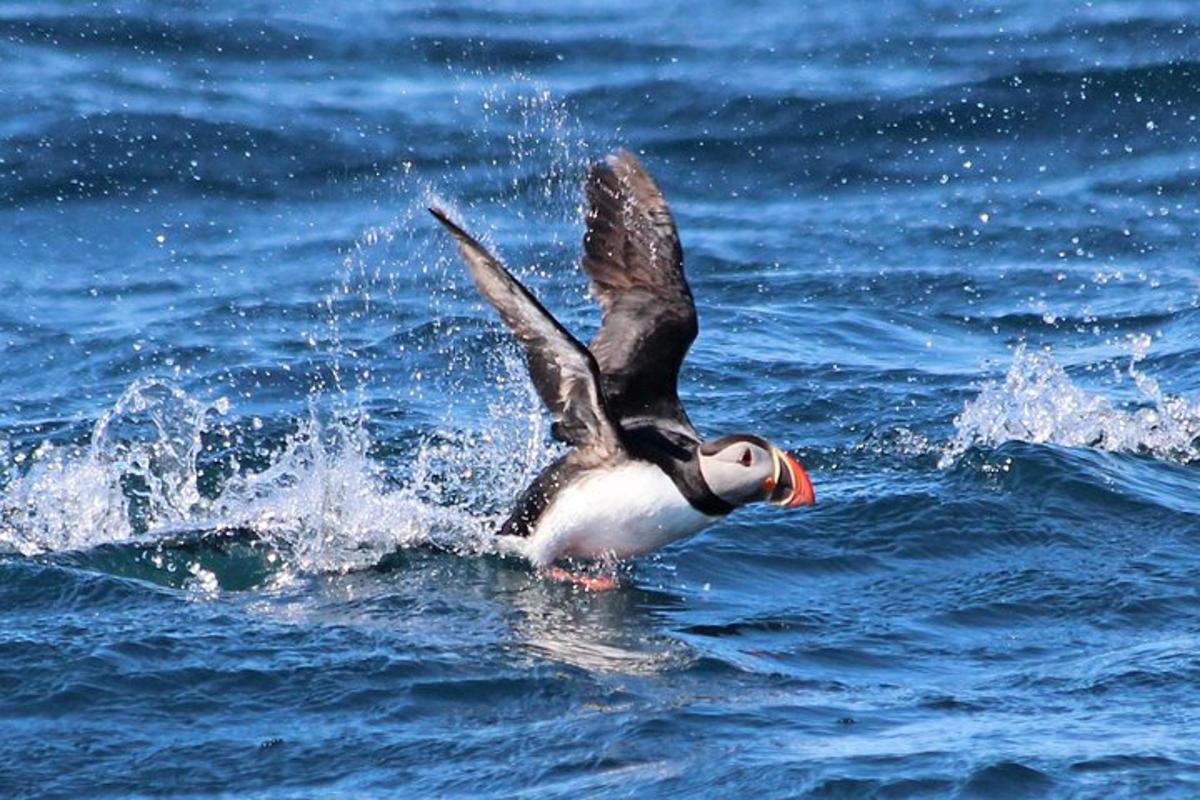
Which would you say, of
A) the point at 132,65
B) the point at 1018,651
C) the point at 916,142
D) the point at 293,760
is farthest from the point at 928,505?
the point at 132,65

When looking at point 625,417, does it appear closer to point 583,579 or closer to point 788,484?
point 583,579

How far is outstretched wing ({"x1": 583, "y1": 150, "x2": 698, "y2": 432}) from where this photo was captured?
26.2ft

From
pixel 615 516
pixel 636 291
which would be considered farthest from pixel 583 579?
pixel 636 291

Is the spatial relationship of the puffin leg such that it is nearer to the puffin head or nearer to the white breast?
the white breast

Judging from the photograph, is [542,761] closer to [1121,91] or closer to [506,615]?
[506,615]

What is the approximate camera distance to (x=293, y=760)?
5.89 m

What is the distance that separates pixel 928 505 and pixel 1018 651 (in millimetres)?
1565

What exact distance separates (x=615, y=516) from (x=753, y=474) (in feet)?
1.69

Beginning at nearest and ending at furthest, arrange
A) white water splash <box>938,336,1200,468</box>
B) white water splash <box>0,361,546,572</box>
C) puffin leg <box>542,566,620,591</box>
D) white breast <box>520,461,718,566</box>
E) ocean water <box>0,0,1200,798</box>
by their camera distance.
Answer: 1. ocean water <box>0,0,1200,798</box>
2. white breast <box>520,461,718,566</box>
3. puffin leg <box>542,566,620,591</box>
4. white water splash <box>0,361,546,572</box>
5. white water splash <box>938,336,1200,468</box>

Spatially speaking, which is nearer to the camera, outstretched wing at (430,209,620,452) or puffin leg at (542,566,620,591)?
outstretched wing at (430,209,620,452)

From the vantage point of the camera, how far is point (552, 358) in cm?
738

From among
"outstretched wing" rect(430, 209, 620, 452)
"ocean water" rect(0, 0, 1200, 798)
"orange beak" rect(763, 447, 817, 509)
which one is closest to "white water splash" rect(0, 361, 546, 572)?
"ocean water" rect(0, 0, 1200, 798)

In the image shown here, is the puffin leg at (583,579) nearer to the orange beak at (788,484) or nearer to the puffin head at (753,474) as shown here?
the puffin head at (753,474)

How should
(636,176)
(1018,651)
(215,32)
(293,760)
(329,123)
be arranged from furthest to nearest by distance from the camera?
(215,32)
(329,123)
(636,176)
(1018,651)
(293,760)
